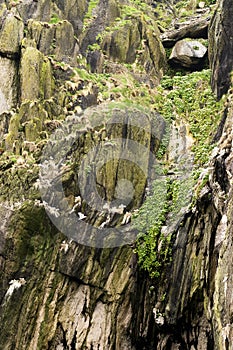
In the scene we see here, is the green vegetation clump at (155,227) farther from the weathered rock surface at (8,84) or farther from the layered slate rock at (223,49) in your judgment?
the weathered rock surface at (8,84)

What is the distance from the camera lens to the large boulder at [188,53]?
60.2 ft

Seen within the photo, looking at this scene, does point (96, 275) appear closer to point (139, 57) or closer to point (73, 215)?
point (73, 215)

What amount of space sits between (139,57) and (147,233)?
10.4 m

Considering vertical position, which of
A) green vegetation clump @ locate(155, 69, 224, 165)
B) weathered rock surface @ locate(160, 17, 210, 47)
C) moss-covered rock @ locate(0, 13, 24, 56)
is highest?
weathered rock surface @ locate(160, 17, 210, 47)

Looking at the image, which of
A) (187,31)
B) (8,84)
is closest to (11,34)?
(8,84)

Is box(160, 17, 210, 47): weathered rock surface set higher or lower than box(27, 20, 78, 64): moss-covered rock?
higher

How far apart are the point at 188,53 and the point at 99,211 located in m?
9.92

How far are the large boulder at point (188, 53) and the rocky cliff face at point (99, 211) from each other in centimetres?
207

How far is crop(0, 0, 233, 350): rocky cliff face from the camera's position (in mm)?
8844

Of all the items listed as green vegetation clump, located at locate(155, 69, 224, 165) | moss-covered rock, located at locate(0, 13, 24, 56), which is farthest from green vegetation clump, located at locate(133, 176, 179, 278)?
moss-covered rock, located at locate(0, 13, 24, 56)

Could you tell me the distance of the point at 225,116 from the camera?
11312 millimetres

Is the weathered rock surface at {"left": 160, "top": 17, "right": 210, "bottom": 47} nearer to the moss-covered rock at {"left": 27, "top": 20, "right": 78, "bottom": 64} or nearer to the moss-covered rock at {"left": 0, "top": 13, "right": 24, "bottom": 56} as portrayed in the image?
the moss-covered rock at {"left": 27, "top": 20, "right": 78, "bottom": 64}

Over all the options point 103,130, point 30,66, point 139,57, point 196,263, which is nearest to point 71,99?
point 30,66

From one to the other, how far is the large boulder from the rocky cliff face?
2071 mm
